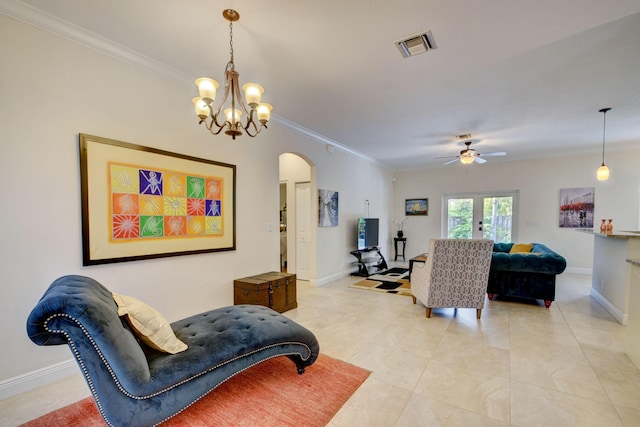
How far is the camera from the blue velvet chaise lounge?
1.34 metres

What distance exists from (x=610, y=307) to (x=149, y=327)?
5.29 metres

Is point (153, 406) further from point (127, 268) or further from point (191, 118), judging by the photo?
point (191, 118)

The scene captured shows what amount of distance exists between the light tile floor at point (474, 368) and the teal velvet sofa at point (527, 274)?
230 millimetres

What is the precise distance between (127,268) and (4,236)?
2.70 feet

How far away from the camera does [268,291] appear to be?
11.5 feet

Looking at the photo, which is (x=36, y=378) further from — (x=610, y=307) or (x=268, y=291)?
(x=610, y=307)

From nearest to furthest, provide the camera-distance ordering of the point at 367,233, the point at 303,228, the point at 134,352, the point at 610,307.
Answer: the point at 134,352, the point at 610,307, the point at 303,228, the point at 367,233

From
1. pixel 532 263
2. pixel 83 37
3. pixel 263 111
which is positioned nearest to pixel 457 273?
pixel 532 263

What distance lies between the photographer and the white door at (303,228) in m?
5.69

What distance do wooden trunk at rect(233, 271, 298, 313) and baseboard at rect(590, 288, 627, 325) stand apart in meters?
3.98

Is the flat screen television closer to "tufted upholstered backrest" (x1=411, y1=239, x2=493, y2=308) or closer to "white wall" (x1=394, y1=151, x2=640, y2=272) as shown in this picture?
"white wall" (x1=394, y1=151, x2=640, y2=272)

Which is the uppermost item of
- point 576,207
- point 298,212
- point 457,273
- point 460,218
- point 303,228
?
point 576,207

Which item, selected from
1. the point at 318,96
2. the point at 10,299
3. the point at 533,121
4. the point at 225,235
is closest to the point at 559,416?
the point at 225,235

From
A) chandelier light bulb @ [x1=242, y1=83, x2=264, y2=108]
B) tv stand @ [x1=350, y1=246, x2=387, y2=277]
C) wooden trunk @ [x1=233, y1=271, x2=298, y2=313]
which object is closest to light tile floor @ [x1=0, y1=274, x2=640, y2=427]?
wooden trunk @ [x1=233, y1=271, x2=298, y2=313]
